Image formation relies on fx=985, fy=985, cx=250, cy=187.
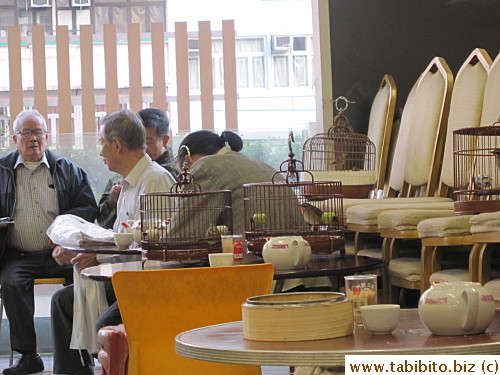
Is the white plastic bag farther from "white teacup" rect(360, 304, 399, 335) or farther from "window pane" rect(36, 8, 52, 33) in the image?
"window pane" rect(36, 8, 52, 33)

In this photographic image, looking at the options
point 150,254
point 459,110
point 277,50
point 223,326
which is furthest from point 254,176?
point 277,50

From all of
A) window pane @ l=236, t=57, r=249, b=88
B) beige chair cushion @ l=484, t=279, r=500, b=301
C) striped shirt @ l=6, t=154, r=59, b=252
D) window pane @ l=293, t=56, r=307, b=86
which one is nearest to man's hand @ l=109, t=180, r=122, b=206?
striped shirt @ l=6, t=154, r=59, b=252

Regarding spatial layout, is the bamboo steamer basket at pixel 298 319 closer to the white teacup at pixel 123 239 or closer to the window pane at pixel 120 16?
the white teacup at pixel 123 239

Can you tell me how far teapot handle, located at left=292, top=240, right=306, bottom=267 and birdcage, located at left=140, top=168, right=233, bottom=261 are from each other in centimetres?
44

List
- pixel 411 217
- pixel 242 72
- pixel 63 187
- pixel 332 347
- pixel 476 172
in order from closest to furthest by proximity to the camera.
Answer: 1. pixel 332 347
2. pixel 411 217
3. pixel 476 172
4. pixel 63 187
5. pixel 242 72

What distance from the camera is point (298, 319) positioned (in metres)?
1.64

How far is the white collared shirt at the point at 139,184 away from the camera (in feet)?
14.6

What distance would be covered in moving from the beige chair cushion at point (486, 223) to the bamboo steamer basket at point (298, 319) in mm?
1523

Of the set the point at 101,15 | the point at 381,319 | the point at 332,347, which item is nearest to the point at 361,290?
the point at 381,319

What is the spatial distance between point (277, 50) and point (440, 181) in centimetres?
835

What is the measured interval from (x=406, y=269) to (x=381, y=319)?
Answer: 2.24 m

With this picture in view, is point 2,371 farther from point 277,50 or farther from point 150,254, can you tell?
point 277,50

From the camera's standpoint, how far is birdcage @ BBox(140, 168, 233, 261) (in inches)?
140

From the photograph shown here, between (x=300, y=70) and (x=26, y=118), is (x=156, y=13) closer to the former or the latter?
(x=300, y=70)
